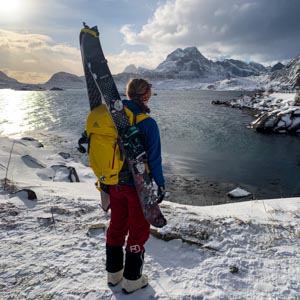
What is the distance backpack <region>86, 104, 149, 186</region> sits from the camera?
3.42m

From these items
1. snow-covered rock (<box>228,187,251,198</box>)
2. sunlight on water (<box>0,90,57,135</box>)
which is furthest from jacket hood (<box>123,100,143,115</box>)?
sunlight on water (<box>0,90,57,135</box>)

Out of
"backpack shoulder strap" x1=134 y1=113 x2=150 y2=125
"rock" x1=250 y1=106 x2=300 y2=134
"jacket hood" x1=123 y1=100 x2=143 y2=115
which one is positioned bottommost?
"rock" x1=250 y1=106 x2=300 y2=134

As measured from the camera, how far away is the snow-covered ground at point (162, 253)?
3.77 metres

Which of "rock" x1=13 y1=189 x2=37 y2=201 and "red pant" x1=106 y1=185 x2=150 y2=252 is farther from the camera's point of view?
"rock" x1=13 y1=189 x2=37 y2=201

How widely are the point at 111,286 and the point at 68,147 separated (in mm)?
19893

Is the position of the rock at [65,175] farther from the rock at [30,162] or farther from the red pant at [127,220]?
the red pant at [127,220]

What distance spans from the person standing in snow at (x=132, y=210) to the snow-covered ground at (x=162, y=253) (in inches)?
9.2

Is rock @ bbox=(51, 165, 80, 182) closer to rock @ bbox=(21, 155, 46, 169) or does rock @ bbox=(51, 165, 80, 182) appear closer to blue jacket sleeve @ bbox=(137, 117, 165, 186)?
rock @ bbox=(21, 155, 46, 169)

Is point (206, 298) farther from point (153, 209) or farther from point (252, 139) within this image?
point (252, 139)

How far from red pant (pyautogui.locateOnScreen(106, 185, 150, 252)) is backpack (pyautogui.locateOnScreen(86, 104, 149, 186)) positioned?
0.22 meters

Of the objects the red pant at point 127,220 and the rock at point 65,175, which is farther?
the rock at point 65,175

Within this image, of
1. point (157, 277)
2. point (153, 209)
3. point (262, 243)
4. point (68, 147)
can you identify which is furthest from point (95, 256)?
point (68, 147)

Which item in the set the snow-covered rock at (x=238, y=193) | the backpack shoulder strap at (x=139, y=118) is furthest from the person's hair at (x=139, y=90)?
the snow-covered rock at (x=238, y=193)

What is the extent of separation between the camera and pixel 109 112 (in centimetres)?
345
